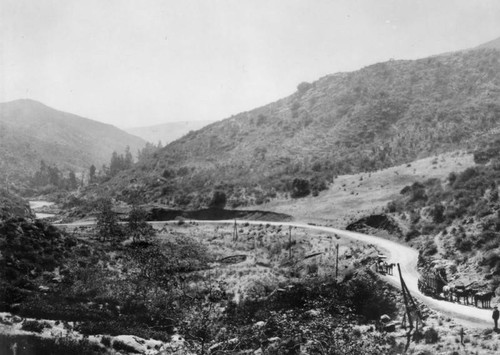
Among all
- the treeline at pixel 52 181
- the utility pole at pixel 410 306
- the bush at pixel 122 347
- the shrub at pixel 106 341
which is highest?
the treeline at pixel 52 181

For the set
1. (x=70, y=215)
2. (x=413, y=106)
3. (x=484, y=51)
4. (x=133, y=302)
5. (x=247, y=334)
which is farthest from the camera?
(x=484, y=51)

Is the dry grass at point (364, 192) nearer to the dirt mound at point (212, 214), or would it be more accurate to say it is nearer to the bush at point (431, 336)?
the dirt mound at point (212, 214)

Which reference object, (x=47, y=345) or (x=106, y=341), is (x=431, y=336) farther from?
(x=47, y=345)

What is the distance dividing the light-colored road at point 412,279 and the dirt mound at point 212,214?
11.1 metres

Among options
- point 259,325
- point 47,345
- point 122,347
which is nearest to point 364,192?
point 259,325

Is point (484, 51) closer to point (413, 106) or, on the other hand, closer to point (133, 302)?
point (413, 106)

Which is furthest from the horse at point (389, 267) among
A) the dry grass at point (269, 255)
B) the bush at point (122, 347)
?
the bush at point (122, 347)

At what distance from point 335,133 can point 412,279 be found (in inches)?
2818

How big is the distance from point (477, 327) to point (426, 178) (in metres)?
37.4

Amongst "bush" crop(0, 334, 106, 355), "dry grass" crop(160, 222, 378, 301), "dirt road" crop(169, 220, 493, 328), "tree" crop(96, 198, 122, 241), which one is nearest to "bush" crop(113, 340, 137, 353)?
"bush" crop(0, 334, 106, 355)

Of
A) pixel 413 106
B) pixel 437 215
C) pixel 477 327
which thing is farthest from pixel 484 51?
pixel 477 327

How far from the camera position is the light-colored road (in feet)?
72.7

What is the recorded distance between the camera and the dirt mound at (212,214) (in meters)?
62.0

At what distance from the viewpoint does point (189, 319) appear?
90.1ft
